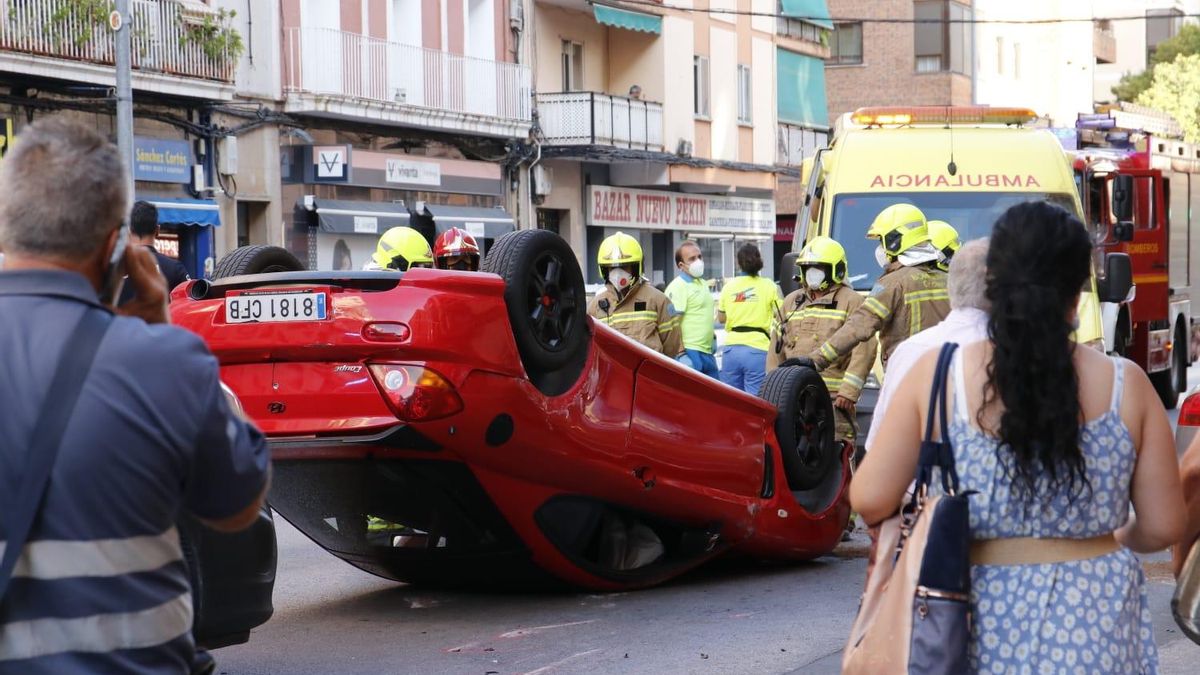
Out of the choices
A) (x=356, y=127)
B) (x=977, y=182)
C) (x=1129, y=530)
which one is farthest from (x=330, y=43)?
(x=1129, y=530)

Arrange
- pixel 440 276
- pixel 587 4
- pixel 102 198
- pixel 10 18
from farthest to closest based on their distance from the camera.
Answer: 1. pixel 587 4
2. pixel 10 18
3. pixel 440 276
4. pixel 102 198

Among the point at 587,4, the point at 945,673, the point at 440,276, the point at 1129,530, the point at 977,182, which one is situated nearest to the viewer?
the point at 945,673

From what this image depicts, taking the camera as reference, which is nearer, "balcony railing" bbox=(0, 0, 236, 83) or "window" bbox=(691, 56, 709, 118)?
"balcony railing" bbox=(0, 0, 236, 83)

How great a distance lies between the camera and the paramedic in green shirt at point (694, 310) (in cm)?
1581

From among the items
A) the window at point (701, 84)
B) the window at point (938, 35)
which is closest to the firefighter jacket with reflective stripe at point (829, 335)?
the window at point (701, 84)

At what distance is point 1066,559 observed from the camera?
11.5 ft

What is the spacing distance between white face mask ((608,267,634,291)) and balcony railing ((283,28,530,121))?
1773cm

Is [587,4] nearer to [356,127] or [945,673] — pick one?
[356,127]

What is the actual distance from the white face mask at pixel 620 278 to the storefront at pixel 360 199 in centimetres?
1772

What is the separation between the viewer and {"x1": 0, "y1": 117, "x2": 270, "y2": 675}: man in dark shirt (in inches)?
108

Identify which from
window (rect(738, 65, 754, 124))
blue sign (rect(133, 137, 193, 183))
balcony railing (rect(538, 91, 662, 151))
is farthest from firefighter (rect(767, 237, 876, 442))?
window (rect(738, 65, 754, 124))

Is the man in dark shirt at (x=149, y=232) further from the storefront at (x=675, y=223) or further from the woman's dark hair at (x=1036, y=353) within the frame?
the storefront at (x=675, y=223)

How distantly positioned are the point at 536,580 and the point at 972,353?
4952 millimetres

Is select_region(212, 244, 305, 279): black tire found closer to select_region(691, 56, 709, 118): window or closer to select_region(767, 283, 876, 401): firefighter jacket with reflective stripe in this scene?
select_region(767, 283, 876, 401): firefighter jacket with reflective stripe
